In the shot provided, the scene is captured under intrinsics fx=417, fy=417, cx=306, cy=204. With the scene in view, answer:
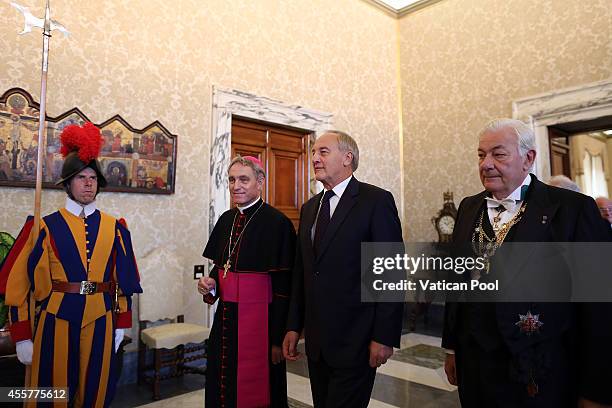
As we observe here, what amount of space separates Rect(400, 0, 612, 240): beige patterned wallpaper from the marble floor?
260 cm

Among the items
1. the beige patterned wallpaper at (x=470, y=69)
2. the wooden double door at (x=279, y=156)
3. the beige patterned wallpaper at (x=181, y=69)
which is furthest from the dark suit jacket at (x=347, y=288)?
the beige patterned wallpaper at (x=470, y=69)

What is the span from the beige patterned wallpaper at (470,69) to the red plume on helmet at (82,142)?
4.68 meters

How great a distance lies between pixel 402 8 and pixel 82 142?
5573 mm

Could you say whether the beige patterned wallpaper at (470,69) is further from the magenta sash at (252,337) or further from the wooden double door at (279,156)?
the magenta sash at (252,337)

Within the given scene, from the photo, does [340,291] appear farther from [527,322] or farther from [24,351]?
[24,351]

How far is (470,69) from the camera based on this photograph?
220 inches

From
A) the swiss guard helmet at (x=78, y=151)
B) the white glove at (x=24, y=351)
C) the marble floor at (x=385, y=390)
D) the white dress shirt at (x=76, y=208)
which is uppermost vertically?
the swiss guard helmet at (x=78, y=151)

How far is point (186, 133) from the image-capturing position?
13.0 feet

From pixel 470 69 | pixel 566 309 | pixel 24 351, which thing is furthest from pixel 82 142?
pixel 470 69

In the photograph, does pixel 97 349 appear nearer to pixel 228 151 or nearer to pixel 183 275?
pixel 183 275

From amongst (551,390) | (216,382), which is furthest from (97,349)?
(551,390)

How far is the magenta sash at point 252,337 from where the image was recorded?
2165 millimetres

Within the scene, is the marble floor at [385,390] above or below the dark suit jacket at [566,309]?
below

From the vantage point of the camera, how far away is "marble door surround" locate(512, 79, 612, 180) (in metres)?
4.46
